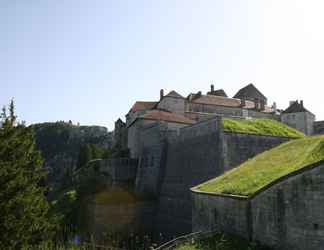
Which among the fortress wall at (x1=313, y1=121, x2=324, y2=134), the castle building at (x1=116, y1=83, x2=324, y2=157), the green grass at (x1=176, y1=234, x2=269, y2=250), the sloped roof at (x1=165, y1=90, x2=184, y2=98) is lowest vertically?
the green grass at (x1=176, y1=234, x2=269, y2=250)

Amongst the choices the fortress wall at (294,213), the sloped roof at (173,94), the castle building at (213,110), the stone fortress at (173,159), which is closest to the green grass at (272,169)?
the fortress wall at (294,213)

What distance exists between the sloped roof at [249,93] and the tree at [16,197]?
1967 inches

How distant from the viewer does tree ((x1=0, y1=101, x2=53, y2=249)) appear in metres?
10.3

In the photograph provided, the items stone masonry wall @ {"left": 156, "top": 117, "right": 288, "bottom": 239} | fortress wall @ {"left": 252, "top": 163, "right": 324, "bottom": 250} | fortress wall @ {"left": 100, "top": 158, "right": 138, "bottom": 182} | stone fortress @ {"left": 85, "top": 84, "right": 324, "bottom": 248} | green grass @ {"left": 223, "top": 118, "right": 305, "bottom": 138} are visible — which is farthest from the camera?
fortress wall @ {"left": 100, "top": 158, "right": 138, "bottom": 182}

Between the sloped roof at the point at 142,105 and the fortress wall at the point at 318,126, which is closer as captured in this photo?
the fortress wall at the point at 318,126

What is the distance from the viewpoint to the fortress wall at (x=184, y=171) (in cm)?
1964

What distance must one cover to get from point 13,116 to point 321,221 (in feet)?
37.3

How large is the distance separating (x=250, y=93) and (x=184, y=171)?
39.0m

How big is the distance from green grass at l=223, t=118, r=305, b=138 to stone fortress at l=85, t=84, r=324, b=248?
41 centimetres

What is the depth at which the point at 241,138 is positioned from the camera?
1880 centimetres

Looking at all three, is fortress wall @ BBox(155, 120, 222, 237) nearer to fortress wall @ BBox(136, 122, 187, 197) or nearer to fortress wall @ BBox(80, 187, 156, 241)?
fortress wall @ BBox(136, 122, 187, 197)

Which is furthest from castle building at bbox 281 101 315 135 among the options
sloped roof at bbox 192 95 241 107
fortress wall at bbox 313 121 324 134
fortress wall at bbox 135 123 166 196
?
fortress wall at bbox 135 123 166 196

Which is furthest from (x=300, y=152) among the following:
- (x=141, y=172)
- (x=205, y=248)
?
(x=141, y=172)

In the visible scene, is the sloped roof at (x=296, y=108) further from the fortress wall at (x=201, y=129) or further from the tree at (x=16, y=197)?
the tree at (x=16, y=197)
